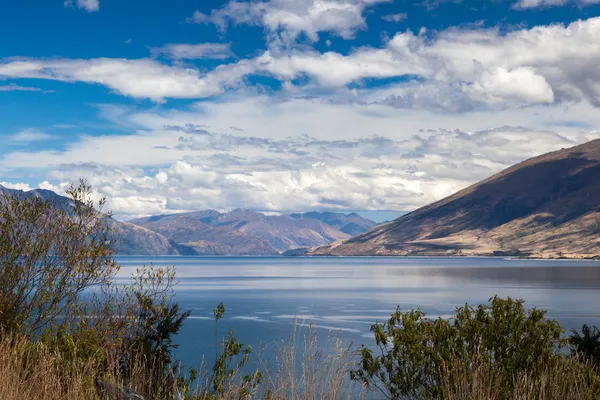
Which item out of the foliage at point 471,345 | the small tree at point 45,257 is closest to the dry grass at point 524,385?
the foliage at point 471,345

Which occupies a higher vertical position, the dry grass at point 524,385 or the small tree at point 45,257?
the small tree at point 45,257

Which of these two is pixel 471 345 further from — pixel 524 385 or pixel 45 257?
pixel 45 257

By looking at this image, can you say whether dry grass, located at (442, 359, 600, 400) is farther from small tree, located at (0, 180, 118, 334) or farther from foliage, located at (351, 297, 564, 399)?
small tree, located at (0, 180, 118, 334)

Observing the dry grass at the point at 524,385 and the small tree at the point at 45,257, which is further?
the small tree at the point at 45,257

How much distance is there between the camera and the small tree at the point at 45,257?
1698 centimetres

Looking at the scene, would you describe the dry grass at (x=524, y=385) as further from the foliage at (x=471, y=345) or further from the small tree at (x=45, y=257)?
the small tree at (x=45, y=257)

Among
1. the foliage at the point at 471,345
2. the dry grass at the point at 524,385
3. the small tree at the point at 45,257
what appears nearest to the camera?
the dry grass at the point at 524,385

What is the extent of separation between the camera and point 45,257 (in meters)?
17.6

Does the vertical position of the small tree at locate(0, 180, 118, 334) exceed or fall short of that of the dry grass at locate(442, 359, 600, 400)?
it exceeds it

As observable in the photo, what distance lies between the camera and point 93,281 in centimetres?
1902

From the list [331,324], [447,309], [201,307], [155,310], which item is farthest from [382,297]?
[155,310]

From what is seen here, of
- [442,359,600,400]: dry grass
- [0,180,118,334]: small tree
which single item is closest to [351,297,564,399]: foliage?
[442,359,600,400]: dry grass

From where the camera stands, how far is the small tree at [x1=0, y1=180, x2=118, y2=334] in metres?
17.0

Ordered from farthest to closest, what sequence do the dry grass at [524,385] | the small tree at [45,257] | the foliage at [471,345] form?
1. the small tree at [45,257]
2. the foliage at [471,345]
3. the dry grass at [524,385]
